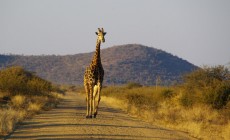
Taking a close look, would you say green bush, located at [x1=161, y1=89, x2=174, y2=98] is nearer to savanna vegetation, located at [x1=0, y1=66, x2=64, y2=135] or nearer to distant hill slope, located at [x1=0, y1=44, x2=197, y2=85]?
savanna vegetation, located at [x1=0, y1=66, x2=64, y2=135]

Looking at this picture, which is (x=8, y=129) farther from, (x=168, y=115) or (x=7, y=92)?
(x=7, y=92)

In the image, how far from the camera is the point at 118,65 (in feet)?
456

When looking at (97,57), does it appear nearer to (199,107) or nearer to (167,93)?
(199,107)

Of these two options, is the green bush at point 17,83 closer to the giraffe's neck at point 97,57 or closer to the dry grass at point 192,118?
the dry grass at point 192,118

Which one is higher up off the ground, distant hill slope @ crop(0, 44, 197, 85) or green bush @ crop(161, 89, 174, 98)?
distant hill slope @ crop(0, 44, 197, 85)

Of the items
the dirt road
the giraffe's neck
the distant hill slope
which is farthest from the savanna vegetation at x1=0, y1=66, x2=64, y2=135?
the distant hill slope

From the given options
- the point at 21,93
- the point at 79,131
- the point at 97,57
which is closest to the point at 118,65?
the point at 21,93

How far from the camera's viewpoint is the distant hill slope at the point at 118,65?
130m

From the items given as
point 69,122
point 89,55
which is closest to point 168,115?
point 69,122

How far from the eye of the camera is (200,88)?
32.7 m

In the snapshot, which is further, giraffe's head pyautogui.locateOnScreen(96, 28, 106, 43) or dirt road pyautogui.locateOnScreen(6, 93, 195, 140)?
giraffe's head pyautogui.locateOnScreen(96, 28, 106, 43)

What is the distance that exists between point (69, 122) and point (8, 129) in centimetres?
386

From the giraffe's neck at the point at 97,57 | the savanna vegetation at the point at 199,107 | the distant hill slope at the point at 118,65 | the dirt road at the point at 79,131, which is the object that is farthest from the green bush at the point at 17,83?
the distant hill slope at the point at 118,65

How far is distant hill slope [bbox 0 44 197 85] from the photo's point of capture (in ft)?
428
